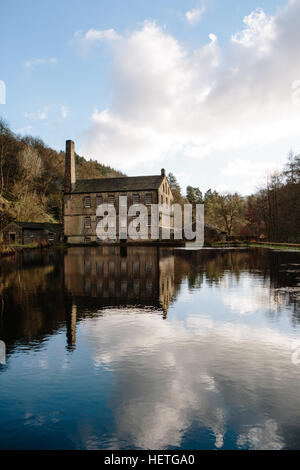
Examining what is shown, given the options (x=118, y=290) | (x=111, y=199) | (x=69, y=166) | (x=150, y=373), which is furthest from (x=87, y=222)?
(x=150, y=373)

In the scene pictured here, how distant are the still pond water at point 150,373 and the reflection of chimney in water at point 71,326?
41 mm

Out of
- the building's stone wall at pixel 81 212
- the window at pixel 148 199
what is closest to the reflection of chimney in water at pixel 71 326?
the window at pixel 148 199

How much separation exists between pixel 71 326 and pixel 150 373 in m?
3.28

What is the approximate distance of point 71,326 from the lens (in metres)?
7.91

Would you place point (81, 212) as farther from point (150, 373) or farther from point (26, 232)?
point (150, 373)

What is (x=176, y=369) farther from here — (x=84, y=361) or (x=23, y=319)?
(x=23, y=319)

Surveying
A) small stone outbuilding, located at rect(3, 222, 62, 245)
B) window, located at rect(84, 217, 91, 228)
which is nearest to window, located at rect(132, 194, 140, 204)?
window, located at rect(84, 217, 91, 228)

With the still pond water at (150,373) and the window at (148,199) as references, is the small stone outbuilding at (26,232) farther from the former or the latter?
the still pond water at (150,373)

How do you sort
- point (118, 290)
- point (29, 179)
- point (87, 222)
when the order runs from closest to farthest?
1. point (118, 290)
2. point (87, 222)
3. point (29, 179)

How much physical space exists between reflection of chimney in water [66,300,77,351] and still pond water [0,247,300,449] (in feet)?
0.13

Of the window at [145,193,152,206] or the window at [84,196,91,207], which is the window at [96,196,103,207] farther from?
the window at [145,193,152,206]

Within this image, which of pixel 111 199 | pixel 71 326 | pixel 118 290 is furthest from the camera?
pixel 111 199

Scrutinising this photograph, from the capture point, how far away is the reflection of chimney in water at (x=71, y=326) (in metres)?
6.60

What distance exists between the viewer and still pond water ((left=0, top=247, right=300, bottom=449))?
3760mm
